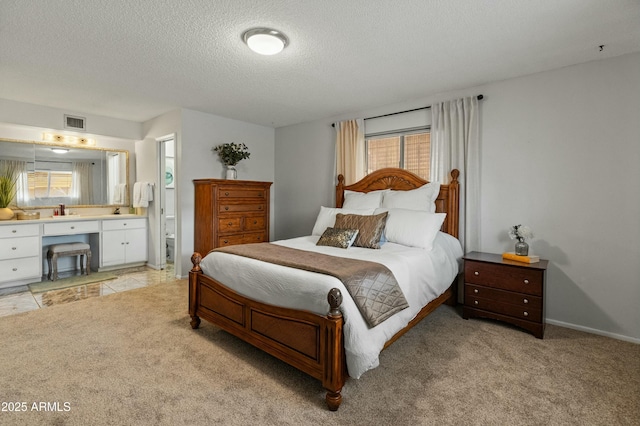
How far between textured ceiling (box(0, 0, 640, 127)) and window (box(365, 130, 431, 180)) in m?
0.50

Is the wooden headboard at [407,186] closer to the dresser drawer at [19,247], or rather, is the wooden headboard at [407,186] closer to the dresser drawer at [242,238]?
the dresser drawer at [242,238]

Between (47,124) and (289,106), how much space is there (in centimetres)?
342

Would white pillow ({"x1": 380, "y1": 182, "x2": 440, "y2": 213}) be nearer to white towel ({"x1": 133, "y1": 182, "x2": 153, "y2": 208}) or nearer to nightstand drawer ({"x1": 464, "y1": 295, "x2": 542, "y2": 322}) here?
nightstand drawer ({"x1": 464, "y1": 295, "x2": 542, "y2": 322})

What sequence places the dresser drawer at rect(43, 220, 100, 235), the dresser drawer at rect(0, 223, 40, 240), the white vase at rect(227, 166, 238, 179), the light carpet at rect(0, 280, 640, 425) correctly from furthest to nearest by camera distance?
the white vase at rect(227, 166, 238, 179)
the dresser drawer at rect(43, 220, 100, 235)
the dresser drawer at rect(0, 223, 40, 240)
the light carpet at rect(0, 280, 640, 425)

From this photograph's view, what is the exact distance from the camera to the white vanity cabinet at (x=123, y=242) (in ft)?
16.0

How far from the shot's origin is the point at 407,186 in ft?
12.8

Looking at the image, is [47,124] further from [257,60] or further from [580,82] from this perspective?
[580,82]

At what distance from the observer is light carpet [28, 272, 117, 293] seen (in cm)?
404

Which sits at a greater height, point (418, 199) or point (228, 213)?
point (418, 199)

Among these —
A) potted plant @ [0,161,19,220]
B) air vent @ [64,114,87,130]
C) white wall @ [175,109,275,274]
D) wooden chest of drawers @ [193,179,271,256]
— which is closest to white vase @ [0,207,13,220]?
potted plant @ [0,161,19,220]

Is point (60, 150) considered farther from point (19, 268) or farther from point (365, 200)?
point (365, 200)

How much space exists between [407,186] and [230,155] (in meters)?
2.66

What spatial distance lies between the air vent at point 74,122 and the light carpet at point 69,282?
220 cm

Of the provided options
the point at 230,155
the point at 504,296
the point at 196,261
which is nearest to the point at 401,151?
the point at 504,296
